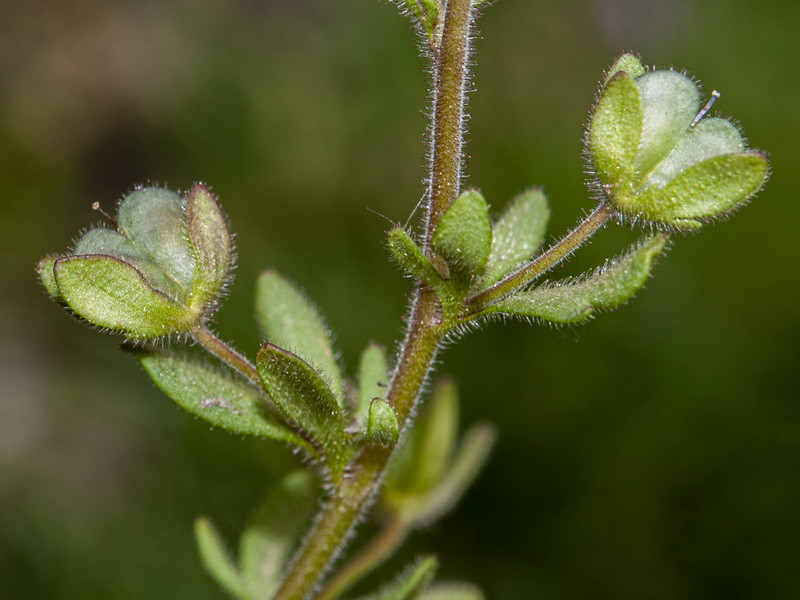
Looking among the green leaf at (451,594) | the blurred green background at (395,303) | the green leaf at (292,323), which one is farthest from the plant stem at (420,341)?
the blurred green background at (395,303)

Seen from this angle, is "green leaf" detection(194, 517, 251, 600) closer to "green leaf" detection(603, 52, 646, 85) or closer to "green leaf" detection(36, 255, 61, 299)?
"green leaf" detection(36, 255, 61, 299)

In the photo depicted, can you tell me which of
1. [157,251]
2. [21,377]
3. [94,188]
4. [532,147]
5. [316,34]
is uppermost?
[316,34]

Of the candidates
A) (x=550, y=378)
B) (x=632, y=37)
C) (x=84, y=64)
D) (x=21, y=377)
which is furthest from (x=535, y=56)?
(x=21, y=377)

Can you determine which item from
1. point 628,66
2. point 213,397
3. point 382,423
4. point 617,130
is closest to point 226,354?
point 213,397

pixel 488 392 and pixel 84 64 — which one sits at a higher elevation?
pixel 84 64

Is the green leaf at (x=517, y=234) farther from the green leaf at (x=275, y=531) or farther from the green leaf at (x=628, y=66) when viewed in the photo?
the green leaf at (x=275, y=531)

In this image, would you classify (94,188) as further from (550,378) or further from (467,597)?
(467,597)

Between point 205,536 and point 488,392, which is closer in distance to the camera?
point 205,536

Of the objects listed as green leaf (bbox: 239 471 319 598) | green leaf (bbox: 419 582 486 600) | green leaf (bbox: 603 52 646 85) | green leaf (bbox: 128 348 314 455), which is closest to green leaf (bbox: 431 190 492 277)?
green leaf (bbox: 603 52 646 85)
